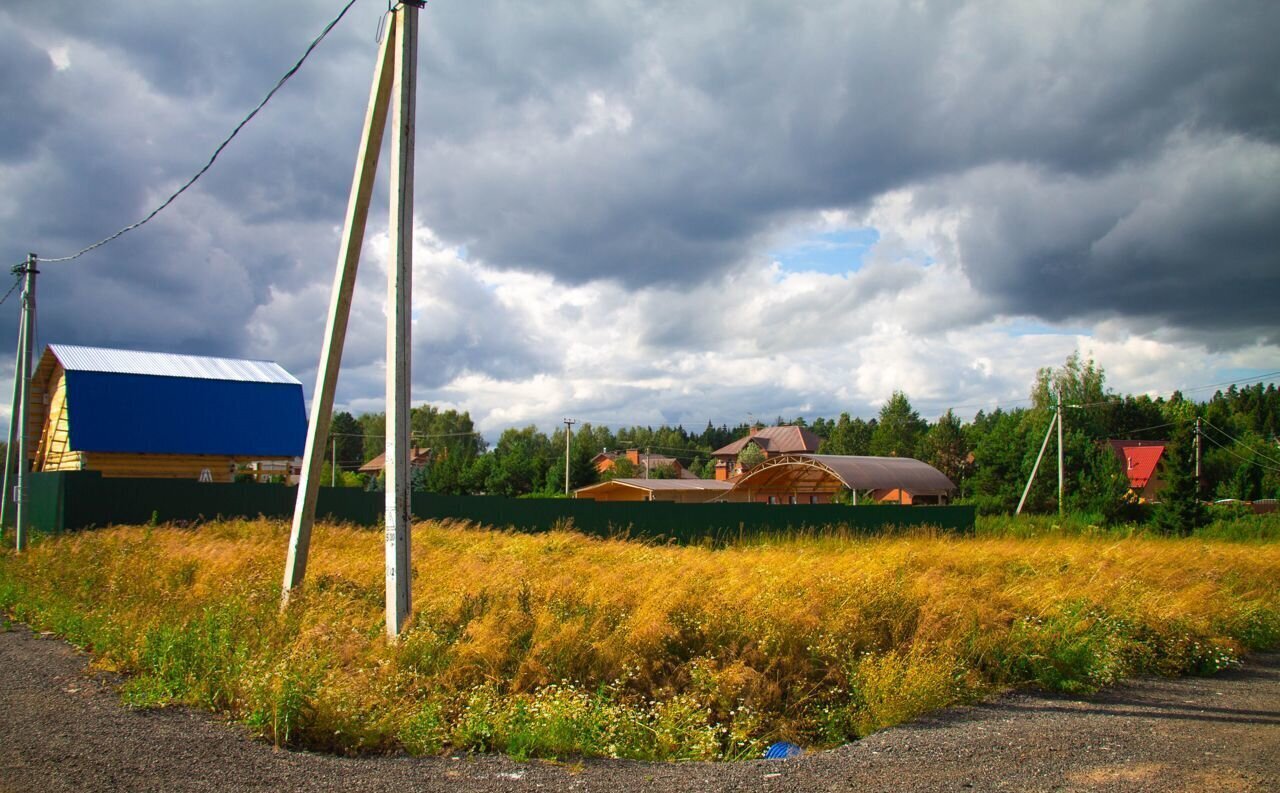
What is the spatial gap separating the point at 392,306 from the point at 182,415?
78.4ft

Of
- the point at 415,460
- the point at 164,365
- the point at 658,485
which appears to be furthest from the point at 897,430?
the point at 164,365

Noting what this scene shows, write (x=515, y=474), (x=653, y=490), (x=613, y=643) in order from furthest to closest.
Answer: (x=515, y=474)
(x=653, y=490)
(x=613, y=643)

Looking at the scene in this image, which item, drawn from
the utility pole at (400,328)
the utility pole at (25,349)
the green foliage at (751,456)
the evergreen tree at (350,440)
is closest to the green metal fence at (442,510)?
the utility pole at (25,349)

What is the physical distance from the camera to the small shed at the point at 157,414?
26.5 meters

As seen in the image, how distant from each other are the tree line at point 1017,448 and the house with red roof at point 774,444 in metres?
2.08

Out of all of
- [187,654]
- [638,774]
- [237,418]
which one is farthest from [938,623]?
[237,418]

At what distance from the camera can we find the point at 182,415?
28156 millimetres

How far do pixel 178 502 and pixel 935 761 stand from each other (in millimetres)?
20710

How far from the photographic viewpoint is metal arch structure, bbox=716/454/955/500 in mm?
38000

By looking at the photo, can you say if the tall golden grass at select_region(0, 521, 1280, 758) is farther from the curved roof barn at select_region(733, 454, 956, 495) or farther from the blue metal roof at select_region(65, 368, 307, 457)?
the curved roof barn at select_region(733, 454, 956, 495)

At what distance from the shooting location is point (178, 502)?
70.3ft

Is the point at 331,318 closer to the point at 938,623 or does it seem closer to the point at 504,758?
the point at 504,758

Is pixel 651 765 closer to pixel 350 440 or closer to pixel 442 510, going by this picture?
pixel 442 510

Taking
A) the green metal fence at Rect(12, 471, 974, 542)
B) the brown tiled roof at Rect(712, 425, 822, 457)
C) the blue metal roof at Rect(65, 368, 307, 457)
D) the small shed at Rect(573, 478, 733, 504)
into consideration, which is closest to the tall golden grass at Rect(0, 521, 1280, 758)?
the green metal fence at Rect(12, 471, 974, 542)
